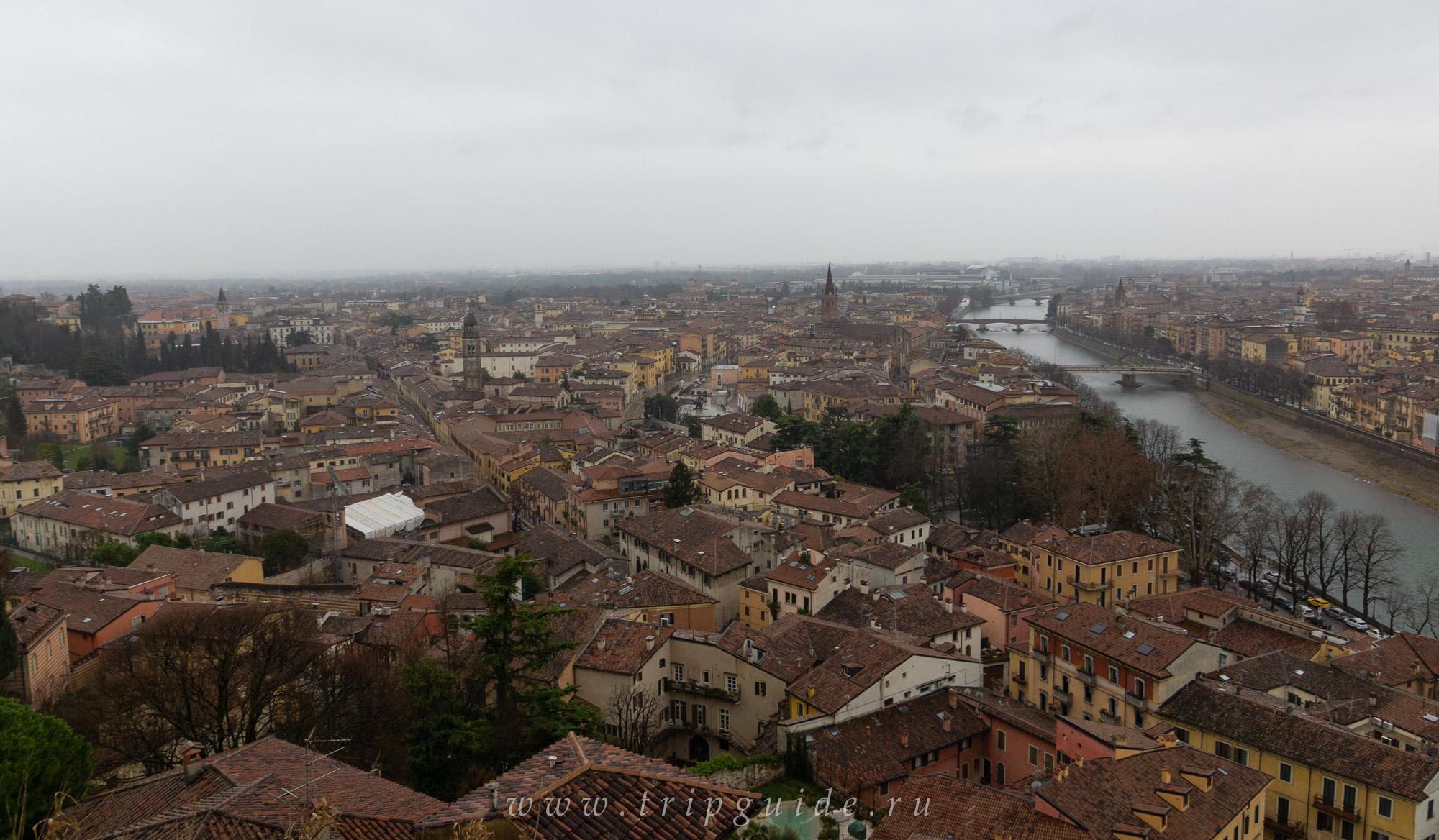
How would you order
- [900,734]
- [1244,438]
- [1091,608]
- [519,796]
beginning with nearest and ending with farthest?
1. [519,796]
2. [900,734]
3. [1091,608]
4. [1244,438]

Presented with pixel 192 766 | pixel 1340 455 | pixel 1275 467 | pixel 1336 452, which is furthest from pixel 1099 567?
pixel 1336 452

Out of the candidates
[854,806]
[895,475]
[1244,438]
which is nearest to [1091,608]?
[854,806]

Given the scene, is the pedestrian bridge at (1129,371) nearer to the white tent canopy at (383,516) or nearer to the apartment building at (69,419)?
the white tent canopy at (383,516)

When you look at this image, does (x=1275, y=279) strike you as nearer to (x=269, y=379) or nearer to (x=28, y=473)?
(x=269, y=379)

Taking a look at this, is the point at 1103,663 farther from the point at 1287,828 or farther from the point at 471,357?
the point at 471,357

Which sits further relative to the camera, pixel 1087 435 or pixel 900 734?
pixel 1087 435

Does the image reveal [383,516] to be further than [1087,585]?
Yes

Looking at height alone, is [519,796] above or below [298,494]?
above
